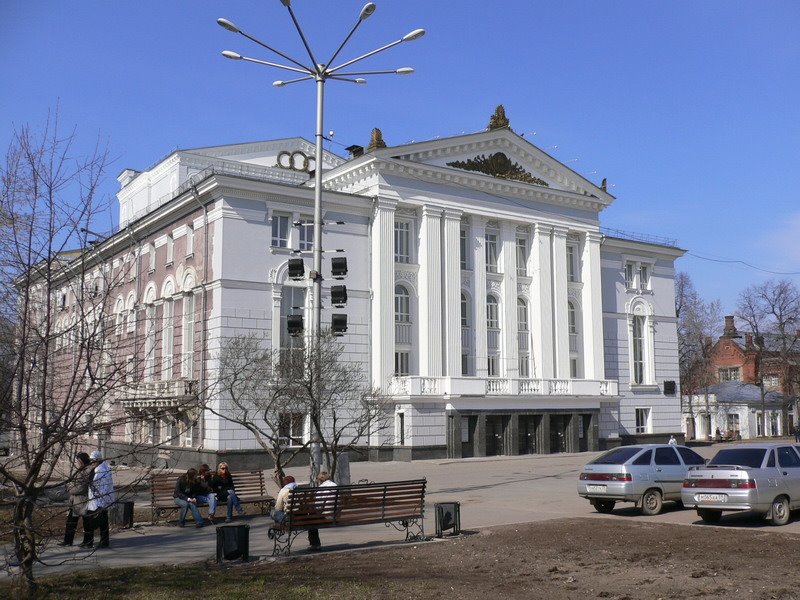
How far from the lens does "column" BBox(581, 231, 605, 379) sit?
4641 centimetres

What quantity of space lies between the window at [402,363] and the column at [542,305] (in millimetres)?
8124

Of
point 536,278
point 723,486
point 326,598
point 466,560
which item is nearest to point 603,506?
point 723,486

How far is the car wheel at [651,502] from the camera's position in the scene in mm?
17906

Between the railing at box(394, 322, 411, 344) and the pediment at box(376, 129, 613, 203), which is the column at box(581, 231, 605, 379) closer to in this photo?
the pediment at box(376, 129, 613, 203)

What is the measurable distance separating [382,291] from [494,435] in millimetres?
9356

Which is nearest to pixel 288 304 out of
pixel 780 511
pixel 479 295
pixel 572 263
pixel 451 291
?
pixel 451 291

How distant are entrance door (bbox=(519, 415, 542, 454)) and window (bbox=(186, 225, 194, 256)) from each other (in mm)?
18294

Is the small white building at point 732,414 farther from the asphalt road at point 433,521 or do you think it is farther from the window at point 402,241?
the asphalt road at point 433,521

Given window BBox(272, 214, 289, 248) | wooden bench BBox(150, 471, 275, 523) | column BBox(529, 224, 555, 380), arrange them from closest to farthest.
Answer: wooden bench BBox(150, 471, 275, 523)
window BBox(272, 214, 289, 248)
column BBox(529, 224, 555, 380)

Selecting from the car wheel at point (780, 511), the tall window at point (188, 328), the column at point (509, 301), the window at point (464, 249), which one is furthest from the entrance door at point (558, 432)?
the car wheel at point (780, 511)

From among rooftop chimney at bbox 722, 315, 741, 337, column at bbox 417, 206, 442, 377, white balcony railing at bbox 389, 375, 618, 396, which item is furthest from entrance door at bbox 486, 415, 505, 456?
rooftop chimney at bbox 722, 315, 741, 337

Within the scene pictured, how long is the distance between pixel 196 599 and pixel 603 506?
1157 centimetres

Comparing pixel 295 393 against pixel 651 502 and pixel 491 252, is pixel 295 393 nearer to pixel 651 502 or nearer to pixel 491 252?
pixel 651 502

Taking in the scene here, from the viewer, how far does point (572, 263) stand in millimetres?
47656
